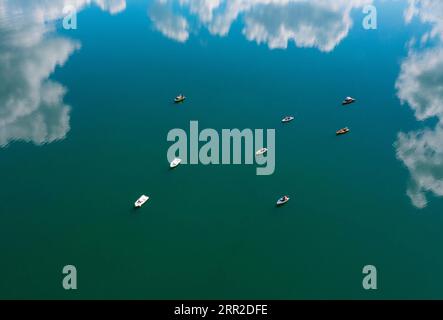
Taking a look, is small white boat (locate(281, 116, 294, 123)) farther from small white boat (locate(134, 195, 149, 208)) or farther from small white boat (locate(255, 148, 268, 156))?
small white boat (locate(134, 195, 149, 208))

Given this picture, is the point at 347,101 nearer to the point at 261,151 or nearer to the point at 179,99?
the point at 261,151

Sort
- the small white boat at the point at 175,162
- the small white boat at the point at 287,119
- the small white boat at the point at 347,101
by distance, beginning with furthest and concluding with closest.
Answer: the small white boat at the point at 347,101 < the small white boat at the point at 287,119 < the small white boat at the point at 175,162

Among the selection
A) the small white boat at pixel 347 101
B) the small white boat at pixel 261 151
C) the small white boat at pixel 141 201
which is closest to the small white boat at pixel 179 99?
the small white boat at pixel 261 151

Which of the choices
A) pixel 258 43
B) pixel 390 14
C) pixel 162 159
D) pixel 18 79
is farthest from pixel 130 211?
pixel 390 14

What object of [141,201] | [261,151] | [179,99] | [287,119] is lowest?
[141,201]

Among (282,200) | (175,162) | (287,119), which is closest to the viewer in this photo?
(282,200)

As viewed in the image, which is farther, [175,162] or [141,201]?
[175,162]

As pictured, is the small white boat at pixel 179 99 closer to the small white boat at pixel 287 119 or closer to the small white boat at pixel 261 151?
the small white boat at pixel 287 119

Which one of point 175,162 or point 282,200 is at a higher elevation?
point 175,162

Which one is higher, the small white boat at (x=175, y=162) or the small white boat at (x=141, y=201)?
the small white boat at (x=175, y=162)

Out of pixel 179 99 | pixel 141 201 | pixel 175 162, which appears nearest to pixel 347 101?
pixel 179 99

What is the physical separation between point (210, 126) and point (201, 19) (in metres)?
24.6

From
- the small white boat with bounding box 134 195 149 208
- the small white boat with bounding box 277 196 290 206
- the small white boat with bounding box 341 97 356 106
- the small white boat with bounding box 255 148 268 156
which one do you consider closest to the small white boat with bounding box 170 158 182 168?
the small white boat with bounding box 134 195 149 208

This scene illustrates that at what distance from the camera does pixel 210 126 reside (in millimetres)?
32406
